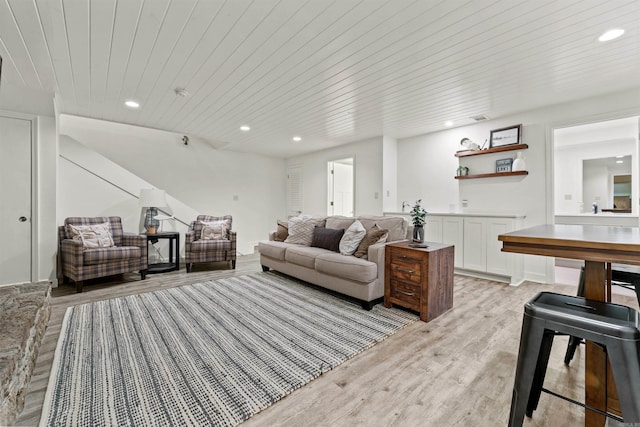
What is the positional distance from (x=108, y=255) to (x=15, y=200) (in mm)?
1314

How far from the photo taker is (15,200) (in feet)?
11.0

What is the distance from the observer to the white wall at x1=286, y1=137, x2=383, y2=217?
5.16m

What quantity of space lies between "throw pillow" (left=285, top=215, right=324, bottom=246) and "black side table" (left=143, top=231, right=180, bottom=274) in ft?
6.09

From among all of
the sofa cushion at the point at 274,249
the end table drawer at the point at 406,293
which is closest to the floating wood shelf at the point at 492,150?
the end table drawer at the point at 406,293

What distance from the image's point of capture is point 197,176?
5727 mm

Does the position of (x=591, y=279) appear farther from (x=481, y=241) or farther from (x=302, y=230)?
(x=302, y=230)

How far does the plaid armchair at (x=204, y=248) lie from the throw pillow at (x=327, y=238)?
1.53 meters

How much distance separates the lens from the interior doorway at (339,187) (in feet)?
20.5

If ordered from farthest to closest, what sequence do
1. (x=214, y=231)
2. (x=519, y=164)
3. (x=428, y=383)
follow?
1. (x=214, y=231)
2. (x=519, y=164)
3. (x=428, y=383)

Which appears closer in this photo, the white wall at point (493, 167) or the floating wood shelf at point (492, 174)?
the white wall at point (493, 167)

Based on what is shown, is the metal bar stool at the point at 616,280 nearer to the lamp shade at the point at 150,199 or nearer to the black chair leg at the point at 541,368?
the black chair leg at the point at 541,368

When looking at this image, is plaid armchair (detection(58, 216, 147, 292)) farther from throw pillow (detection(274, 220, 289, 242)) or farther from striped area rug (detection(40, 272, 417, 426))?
throw pillow (detection(274, 220, 289, 242))

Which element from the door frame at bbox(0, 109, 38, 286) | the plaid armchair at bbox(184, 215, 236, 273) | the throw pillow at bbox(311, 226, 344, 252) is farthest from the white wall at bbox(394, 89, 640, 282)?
the door frame at bbox(0, 109, 38, 286)

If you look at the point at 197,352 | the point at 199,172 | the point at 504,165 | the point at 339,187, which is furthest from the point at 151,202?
the point at 504,165
